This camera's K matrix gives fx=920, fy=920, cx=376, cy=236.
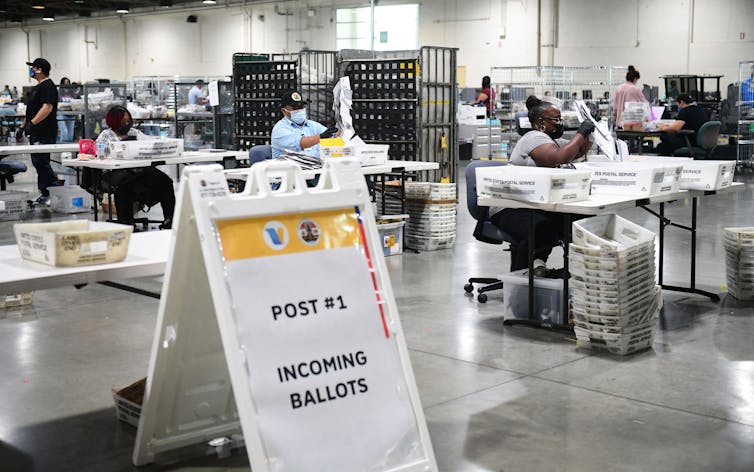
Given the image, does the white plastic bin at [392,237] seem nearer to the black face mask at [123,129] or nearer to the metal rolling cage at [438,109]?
the metal rolling cage at [438,109]

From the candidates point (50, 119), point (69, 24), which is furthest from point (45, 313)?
point (69, 24)

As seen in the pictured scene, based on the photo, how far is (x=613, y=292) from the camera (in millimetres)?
4480

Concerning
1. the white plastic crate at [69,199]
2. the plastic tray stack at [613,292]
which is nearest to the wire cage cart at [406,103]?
the white plastic crate at [69,199]

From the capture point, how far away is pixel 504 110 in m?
15.3

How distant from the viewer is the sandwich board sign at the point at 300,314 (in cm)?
248

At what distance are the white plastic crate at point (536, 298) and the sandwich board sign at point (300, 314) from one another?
98.8 inches

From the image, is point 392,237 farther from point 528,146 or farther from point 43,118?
point 43,118

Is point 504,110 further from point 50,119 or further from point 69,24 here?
point 69,24

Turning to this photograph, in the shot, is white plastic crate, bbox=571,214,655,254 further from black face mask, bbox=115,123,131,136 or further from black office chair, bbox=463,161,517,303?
black face mask, bbox=115,123,131,136

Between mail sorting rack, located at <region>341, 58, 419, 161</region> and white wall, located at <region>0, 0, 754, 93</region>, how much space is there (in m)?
11.3

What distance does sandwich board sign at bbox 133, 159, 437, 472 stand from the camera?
2480mm

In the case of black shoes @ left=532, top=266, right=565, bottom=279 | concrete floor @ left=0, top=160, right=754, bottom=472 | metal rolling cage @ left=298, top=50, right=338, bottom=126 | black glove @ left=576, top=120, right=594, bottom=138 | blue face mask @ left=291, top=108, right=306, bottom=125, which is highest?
metal rolling cage @ left=298, top=50, right=338, bottom=126

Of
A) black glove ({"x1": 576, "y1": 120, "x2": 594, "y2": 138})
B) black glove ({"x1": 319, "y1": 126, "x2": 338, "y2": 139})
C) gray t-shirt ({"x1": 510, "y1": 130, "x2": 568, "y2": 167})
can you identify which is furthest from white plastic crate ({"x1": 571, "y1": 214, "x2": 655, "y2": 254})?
black glove ({"x1": 319, "y1": 126, "x2": 338, "y2": 139})

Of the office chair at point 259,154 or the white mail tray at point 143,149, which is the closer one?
the office chair at point 259,154
